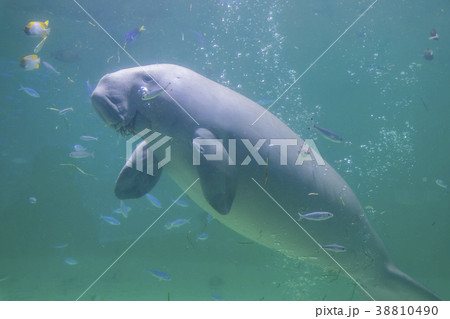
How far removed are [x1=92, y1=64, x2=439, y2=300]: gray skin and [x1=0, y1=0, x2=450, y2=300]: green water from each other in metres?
5.56

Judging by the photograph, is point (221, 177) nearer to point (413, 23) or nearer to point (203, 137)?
point (203, 137)

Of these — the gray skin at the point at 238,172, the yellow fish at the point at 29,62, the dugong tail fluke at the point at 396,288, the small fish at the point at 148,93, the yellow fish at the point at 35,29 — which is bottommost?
the dugong tail fluke at the point at 396,288

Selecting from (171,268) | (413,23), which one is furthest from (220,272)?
(413,23)

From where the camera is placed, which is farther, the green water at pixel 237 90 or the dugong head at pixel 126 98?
the green water at pixel 237 90

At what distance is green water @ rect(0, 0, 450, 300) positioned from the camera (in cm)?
1102

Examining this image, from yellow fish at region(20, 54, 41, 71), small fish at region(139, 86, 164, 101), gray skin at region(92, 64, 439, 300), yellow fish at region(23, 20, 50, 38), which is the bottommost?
gray skin at region(92, 64, 439, 300)

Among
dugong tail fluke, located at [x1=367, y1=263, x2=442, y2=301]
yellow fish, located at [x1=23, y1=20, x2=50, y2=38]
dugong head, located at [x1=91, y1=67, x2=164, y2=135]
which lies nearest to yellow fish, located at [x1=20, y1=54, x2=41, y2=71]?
yellow fish, located at [x1=23, y1=20, x2=50, y2=38]

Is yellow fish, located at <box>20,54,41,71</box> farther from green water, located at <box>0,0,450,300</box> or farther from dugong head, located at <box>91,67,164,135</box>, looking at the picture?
green water, located at <box>0,0,450,300</box>

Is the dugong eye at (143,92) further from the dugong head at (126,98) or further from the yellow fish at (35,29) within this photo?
the yellow fish at (35,29)

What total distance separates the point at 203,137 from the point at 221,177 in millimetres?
393

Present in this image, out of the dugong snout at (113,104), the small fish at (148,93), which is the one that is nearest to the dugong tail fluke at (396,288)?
the small fish at (148,93)

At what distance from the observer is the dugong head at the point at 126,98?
301 cm

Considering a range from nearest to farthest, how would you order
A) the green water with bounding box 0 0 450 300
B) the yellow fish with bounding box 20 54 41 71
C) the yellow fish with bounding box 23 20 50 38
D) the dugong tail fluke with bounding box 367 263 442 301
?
the dugong tail fluke with bounding box 367 263 442 301 → the yellow fish with bounding box 23 20 50 38 → the yellow fish with bounding box 20 54 41 71 → the green water with bounding box 0 0 450 300

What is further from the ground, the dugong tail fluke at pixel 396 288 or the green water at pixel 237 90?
the green water at pixel 237 90
